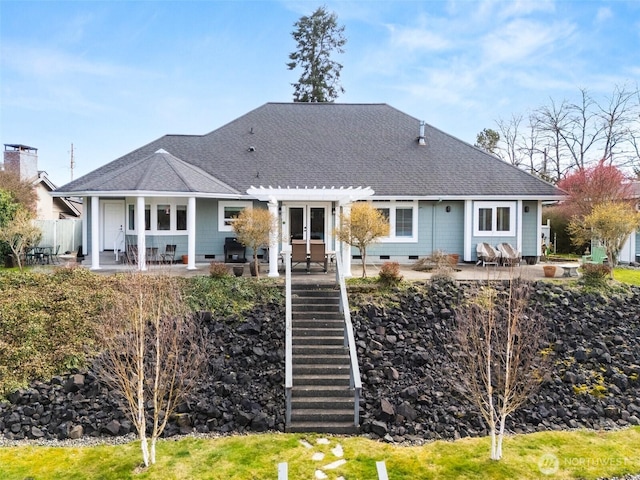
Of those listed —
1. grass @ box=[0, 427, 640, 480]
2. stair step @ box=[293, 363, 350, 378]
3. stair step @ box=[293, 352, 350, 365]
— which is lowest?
grass @ box=[0, 427, 640, 480]

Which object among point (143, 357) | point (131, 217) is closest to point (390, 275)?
point (143, 357)

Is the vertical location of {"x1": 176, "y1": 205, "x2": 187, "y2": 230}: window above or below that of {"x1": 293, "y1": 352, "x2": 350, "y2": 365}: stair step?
above

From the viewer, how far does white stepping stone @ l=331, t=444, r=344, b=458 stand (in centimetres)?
645

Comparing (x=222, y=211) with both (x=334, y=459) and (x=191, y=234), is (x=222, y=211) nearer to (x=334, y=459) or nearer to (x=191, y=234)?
(x=191, y=234)

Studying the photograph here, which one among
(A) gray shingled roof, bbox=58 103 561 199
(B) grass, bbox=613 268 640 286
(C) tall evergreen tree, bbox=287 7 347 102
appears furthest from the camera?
(C) tall evergreen tree, bbox=287 7 347 102

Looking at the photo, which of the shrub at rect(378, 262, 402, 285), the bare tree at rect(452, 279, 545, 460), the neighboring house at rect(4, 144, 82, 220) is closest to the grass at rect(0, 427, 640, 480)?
the bare tree at rect(452, 279, 545, 460)

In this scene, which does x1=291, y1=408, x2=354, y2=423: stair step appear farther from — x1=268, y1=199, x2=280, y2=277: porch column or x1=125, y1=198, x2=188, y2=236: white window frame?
x1=125, y1=198, x2=188, y2=236: white window frame

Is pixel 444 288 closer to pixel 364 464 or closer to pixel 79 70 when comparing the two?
pixel 364 464

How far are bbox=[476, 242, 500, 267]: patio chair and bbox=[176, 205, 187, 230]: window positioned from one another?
11361 millimetres

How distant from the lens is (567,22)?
1594 centimetres

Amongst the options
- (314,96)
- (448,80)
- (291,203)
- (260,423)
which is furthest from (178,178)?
(314,96)

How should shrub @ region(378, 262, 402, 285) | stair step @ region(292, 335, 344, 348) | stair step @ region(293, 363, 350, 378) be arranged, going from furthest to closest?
shrub @ region(378, 262, 402, 285)
stair step @ region(292, 335, 344, 348)
stair step @ region(293, 363, 350, 378)

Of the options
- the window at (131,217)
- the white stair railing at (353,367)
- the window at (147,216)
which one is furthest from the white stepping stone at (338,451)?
the window at (131,217)

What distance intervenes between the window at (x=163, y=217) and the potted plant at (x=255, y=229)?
4462 millimetres
